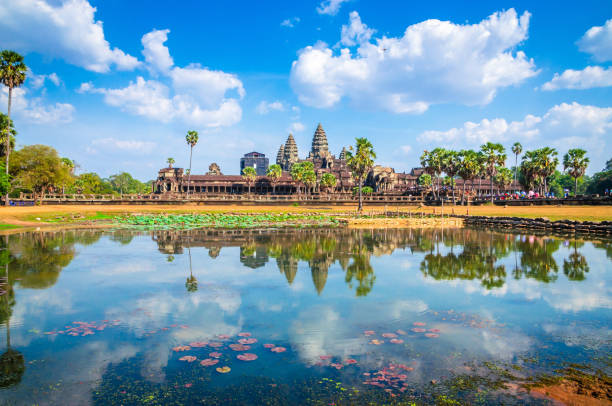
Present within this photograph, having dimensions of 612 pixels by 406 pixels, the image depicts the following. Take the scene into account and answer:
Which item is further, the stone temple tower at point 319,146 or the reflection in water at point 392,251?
the stone temple tower at point 319,146

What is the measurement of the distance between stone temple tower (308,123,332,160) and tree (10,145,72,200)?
4166 inches

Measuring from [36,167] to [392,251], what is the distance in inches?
2572

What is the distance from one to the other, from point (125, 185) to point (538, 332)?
549 feet

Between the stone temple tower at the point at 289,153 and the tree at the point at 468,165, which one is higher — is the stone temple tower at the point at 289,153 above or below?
above

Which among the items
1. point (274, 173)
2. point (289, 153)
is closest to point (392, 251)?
point (274, 173)

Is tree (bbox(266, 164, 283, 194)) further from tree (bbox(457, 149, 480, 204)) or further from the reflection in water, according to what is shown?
the reflection in water

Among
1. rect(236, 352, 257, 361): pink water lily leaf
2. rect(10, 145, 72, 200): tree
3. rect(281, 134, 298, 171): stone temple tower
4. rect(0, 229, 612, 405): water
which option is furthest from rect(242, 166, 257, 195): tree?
rect(236, 352, 257, 361): pink water lily leaf

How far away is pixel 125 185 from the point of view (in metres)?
157

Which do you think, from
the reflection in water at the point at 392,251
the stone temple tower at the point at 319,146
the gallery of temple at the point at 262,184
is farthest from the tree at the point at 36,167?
the stone temple tower at the point at 319,146

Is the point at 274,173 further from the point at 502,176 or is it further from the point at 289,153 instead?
the point at 289,153

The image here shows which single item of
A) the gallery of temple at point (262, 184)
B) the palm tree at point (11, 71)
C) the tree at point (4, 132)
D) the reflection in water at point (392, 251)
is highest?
the palm tree at point (11, 71)

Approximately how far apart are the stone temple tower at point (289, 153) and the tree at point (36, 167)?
359 feet

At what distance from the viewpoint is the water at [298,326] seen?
6.07 m

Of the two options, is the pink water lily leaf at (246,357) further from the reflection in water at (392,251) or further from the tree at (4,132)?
the tree at (4,132)
